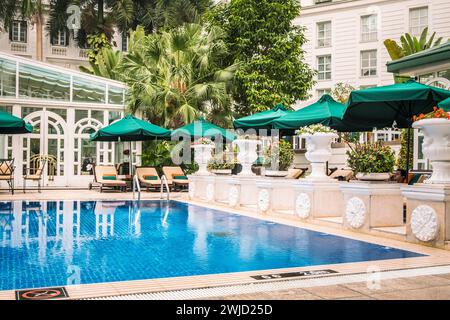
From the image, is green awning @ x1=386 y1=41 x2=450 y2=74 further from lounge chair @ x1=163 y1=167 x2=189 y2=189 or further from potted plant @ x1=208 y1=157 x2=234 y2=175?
lounge chair @ x1=163 y1=167 x2=189 y2=189

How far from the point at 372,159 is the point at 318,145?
228 cm

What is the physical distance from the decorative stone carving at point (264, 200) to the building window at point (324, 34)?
24.7 m

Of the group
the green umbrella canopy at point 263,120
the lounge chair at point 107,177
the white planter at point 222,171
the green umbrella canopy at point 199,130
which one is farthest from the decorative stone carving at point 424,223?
the lounge chair at point 107,177

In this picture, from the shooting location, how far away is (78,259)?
21.4ft

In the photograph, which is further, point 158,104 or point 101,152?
point 101,152

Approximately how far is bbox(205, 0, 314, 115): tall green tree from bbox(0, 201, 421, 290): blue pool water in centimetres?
1117

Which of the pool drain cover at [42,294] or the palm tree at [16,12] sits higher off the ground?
the palm tree at [16,12]

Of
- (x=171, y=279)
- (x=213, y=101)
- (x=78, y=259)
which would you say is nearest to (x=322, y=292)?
(x=171, y=279)

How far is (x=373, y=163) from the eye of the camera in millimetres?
8750

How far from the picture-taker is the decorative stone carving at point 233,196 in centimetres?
1341

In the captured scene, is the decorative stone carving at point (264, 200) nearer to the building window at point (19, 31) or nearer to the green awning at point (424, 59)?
the green awning at point (424, 59)

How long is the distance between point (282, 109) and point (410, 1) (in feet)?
70.8

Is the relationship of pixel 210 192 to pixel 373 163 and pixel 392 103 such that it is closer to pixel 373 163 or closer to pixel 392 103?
pixel 392 103

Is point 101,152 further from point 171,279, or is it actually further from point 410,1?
point 410,1
